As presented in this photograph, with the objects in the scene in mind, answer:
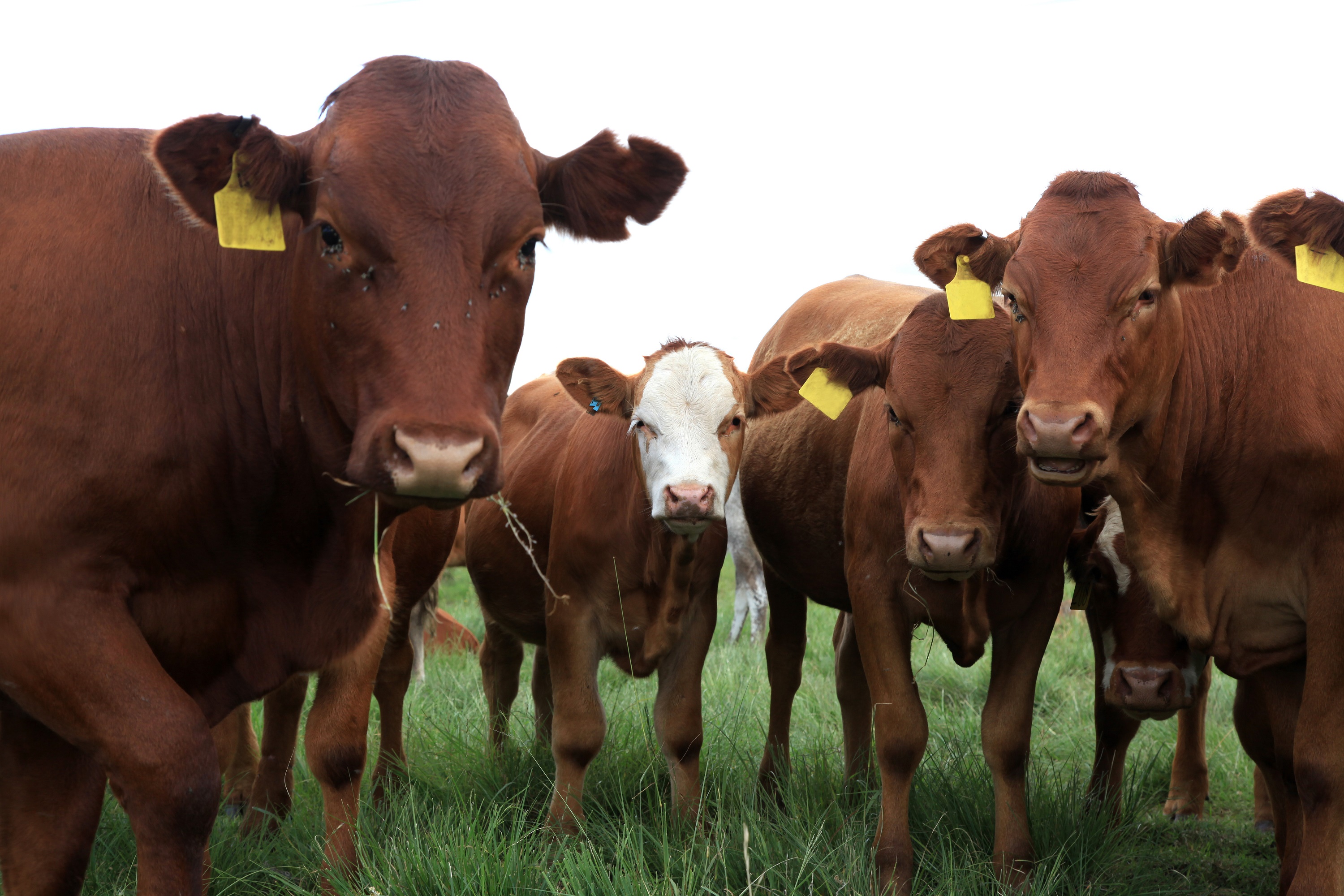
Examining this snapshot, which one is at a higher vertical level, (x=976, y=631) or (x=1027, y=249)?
(x=1027, y=249)

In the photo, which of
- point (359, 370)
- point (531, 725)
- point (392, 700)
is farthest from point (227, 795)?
point (359, 370)

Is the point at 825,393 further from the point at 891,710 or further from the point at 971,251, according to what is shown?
the point at 891,710

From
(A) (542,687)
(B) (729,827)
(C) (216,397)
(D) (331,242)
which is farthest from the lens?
(A) (542,687)

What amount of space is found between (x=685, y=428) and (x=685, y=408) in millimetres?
123

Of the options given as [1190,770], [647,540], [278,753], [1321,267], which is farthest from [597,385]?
[1190,770]

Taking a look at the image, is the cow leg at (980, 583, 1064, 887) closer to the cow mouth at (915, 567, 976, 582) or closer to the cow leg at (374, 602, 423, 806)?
the cow mouth at (915, 567, 976, 582)

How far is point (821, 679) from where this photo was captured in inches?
295

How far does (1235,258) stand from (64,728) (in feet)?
11.3

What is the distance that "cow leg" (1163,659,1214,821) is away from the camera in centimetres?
517

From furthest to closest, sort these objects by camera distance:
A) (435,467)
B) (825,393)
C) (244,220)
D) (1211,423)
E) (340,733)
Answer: (825,393) < (1211,423) < (340,733) < (244,220) < (435,467)

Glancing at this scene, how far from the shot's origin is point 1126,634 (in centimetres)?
431

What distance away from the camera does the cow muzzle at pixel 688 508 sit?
4.22 metres

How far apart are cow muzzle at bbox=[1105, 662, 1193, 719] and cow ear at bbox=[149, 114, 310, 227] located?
3159 mm

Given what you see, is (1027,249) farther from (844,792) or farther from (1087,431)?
(844,792)
